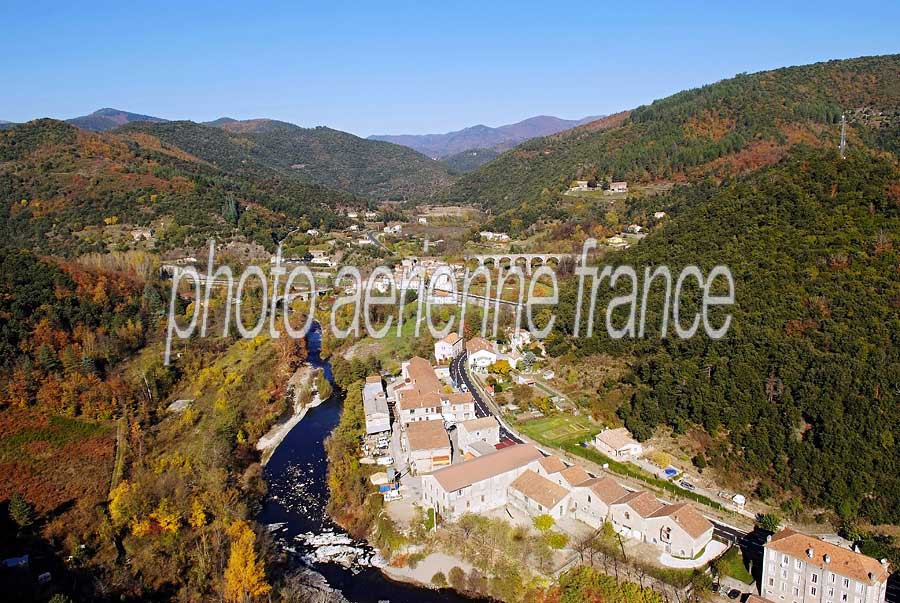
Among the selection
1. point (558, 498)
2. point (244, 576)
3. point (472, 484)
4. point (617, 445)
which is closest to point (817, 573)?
point (558, 498)

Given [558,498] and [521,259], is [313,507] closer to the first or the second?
[558,498]

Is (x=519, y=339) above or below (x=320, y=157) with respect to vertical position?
below

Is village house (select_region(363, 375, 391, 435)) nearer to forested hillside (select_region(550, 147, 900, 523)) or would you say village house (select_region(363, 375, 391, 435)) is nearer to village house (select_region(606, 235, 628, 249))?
forested hillside (select_region(550, 147, 900, 523))

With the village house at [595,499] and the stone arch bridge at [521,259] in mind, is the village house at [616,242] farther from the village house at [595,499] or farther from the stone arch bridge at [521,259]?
the village house at [595,499]

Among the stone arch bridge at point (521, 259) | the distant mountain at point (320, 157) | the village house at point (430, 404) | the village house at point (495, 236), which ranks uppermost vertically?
the distant mountain at point (320, 157)

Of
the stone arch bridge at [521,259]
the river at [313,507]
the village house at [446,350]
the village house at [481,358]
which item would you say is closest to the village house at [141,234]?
the stone arch bridge at [521,259]

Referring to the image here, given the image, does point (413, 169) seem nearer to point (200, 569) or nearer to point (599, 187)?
point (599, 187)
